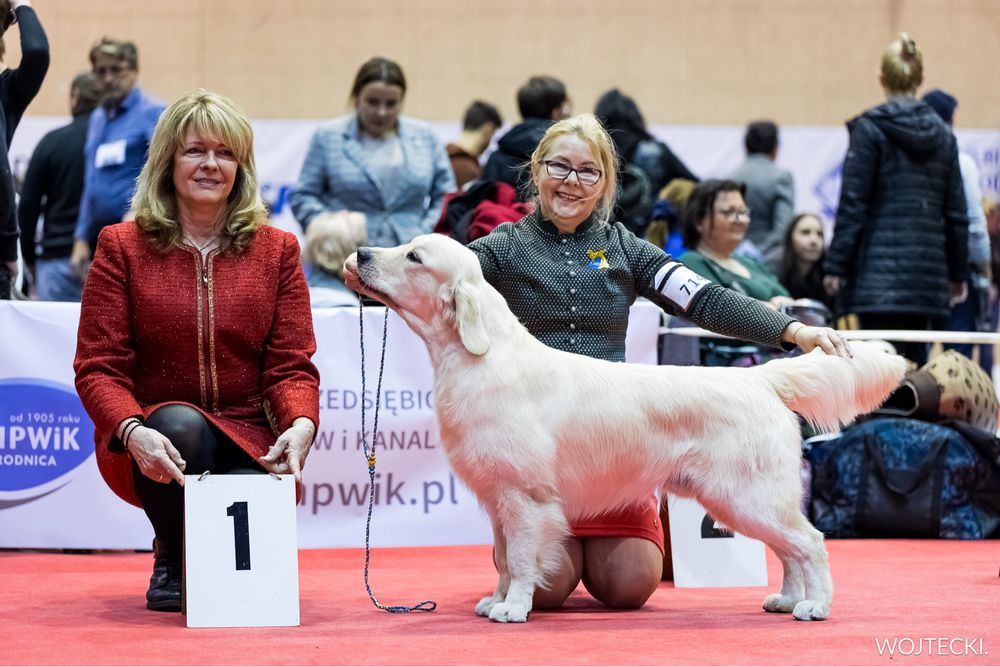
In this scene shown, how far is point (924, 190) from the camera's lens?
607cm

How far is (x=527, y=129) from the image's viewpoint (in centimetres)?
621

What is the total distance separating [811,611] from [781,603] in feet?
0.50

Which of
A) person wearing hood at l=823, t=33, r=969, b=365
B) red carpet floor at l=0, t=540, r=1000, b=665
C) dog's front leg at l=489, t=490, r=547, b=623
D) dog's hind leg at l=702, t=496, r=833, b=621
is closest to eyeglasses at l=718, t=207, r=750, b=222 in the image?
person wearing hood at l=823, t=33, r=969, b=365

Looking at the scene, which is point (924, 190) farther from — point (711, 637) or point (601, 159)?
point (711, 637)

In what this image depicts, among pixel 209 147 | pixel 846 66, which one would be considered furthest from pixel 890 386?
pixel 846 66

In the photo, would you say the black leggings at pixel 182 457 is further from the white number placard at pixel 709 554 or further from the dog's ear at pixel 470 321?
the white number placard at pixel 709 554

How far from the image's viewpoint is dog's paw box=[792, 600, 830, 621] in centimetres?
323

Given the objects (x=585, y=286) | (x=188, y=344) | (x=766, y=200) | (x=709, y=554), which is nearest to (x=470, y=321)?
(x=585, y=286)

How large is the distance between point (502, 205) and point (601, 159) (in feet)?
5.94

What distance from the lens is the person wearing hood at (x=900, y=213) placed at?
237 inches

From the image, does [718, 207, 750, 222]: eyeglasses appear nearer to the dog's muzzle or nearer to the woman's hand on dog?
the woman's hand on dog

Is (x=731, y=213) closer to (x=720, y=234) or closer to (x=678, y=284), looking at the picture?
(x=720, y=234)

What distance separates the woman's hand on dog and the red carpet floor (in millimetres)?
689

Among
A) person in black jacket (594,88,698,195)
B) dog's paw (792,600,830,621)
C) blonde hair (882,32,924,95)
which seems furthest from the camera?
person in black jacket (594,88,698,195)
